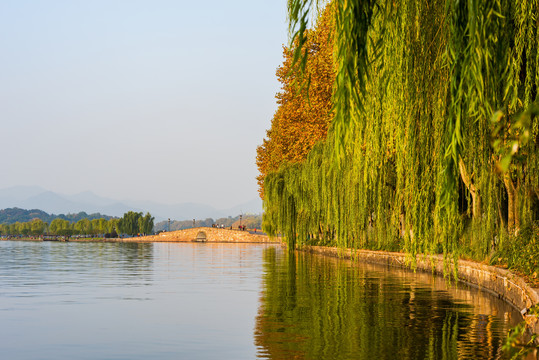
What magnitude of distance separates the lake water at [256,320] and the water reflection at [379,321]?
2cm

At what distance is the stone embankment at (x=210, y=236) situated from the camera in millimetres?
126756

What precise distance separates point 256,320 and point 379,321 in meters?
2.78

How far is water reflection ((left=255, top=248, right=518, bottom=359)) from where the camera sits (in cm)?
1167

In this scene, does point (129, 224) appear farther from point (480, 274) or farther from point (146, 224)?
point (480, 274)

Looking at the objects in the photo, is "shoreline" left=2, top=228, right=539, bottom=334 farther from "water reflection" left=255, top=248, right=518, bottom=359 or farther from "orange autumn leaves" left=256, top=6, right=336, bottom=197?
"orange autumn leaves" left=256, top=6, right=336, bottom=197

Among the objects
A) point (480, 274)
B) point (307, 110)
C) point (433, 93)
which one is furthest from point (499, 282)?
point (307, 110)

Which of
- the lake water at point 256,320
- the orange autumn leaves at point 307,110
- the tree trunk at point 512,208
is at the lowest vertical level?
the lake water at point 256,320

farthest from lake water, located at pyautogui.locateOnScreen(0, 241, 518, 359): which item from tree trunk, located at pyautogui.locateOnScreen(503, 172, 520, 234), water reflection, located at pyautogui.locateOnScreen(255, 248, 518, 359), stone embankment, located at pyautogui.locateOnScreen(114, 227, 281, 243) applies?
stone embankment, located at pyautogui.locateOnScreen(114, 227, 281, 243)

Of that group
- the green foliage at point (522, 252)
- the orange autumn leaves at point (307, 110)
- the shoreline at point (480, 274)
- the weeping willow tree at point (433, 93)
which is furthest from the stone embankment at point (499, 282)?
the orange autumn leaves at point (307, 110)

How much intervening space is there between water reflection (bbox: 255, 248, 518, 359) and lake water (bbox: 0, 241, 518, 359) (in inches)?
0.9

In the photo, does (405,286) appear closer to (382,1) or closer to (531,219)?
(531,219)

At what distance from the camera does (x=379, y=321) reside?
1507 centimetres

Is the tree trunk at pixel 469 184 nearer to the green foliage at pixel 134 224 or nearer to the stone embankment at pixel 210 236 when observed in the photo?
the stone embankment at pixel 210 236

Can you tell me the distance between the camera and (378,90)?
33.0ft
